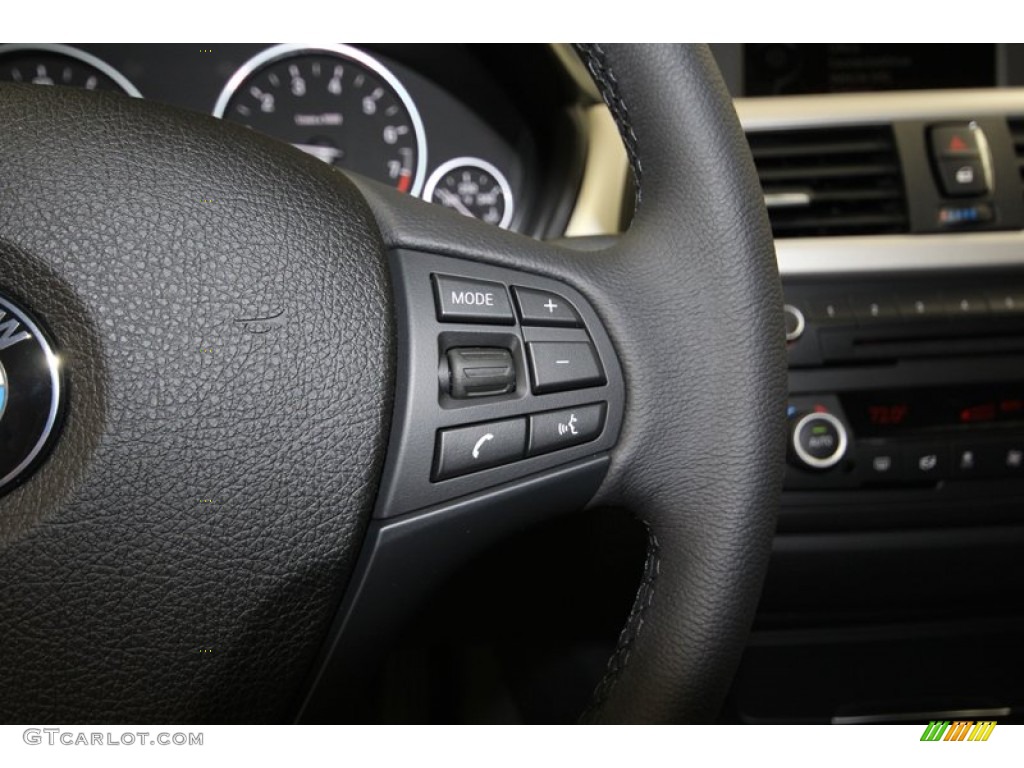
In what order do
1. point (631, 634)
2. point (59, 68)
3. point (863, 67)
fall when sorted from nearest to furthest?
point (631, 634) < point (59, 68) < point (863, 67)

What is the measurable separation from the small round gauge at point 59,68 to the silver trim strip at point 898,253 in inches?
29.8

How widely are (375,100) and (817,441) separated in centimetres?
63

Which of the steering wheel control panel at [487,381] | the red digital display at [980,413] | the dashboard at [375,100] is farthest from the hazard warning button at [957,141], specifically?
the steering wheel control panel at [487,381]

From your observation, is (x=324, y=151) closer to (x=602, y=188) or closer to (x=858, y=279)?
(x=602, y=188)

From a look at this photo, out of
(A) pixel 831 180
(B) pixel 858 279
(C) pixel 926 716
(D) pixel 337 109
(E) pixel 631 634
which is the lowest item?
(C) pixel 926 716

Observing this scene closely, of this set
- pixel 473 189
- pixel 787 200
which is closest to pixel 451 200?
pixel 473 189

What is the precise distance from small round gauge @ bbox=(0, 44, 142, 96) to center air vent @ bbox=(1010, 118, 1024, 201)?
37.8 inches

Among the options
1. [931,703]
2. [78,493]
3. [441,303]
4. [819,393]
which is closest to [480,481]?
[441,303]

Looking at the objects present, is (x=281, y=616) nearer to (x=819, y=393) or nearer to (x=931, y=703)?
(x=819, y=393)

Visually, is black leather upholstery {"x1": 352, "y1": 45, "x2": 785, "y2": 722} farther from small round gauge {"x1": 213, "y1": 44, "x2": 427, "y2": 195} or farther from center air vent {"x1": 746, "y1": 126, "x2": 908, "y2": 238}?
small round gauge {"x1": 213, "y1": 44, "x2": 427, "y2": 195}

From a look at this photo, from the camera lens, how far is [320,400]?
49 centimetres

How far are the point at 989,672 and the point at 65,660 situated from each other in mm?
1027

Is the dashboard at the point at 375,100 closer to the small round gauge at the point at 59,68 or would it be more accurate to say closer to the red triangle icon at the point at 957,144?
the small round gauge at the point at 59,68

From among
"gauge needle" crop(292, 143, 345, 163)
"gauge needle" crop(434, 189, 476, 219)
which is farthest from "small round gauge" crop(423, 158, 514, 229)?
"gauge needle" crop(292, 143, 345, 163)
